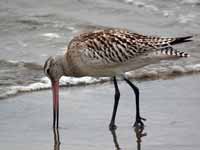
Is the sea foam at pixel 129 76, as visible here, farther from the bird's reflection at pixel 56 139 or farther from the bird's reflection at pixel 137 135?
the bird's reflection at pixel 137 135

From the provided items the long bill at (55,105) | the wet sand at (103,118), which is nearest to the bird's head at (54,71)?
the long bill at (55,105)

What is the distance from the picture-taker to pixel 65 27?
15133 millimetres

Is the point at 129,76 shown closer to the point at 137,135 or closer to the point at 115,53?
the point at 115,53

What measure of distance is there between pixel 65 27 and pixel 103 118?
219 inches

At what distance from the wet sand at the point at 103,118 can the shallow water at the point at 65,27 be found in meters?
0.58

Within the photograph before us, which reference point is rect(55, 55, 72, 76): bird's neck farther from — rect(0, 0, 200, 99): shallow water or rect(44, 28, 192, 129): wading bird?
rect(0, 0, 200, 99): shallow water

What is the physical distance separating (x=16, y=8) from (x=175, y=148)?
8.75 metres

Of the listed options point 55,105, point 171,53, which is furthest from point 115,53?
point 55,105

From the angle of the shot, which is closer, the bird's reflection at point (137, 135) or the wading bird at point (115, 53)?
the bird's reflection at point (137, 135)

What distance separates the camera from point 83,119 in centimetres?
967

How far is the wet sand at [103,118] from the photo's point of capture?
28.3ft

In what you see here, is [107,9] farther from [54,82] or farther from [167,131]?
[167,131]

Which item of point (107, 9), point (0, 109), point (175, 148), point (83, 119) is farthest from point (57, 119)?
point (107, 9)

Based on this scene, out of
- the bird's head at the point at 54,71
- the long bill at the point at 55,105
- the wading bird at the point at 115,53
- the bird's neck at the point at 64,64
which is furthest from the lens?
the bird's neck at the point at 64,64
